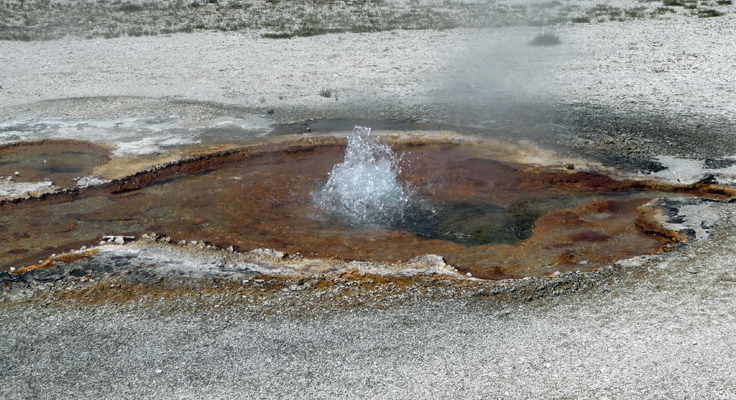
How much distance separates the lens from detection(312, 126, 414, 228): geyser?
5773 mm

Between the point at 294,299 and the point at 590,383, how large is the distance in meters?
1.91

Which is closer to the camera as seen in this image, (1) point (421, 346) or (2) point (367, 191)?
(1) point (421, 346)

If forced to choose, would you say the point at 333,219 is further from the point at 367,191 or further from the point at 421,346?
the point at 421,346

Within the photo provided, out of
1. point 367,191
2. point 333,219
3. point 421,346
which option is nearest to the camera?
point 421,346

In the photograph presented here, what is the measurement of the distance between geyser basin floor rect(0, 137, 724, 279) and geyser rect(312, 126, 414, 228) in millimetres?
142

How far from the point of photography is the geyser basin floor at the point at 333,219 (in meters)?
4.93

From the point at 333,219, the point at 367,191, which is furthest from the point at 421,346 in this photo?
the point at 367,191

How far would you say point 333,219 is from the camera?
18.7 feet

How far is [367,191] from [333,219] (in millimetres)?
641

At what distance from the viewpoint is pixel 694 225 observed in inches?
194

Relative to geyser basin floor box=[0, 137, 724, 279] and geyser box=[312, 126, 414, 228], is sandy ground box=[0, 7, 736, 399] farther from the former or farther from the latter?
geyser box=[312, 126, 414, 228]

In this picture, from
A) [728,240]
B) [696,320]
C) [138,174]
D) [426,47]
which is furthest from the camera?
[426,47]

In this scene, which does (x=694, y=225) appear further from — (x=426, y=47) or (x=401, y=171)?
(x=426, y=47)

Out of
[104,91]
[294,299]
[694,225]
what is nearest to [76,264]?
[294,299]
